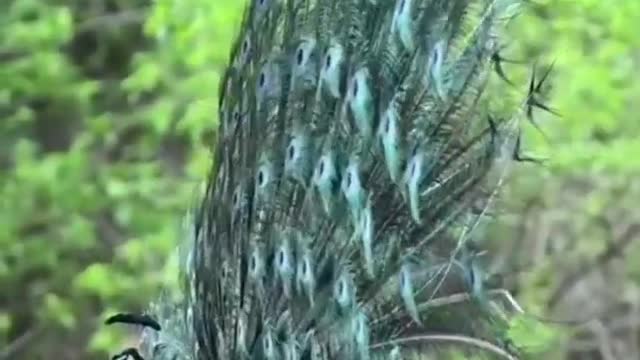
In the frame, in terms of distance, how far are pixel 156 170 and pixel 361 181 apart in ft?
7.76

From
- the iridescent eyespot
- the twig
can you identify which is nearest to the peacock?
the iridescent eyespot

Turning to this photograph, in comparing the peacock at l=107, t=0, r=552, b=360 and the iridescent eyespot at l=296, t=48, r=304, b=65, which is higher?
the iridescent eyespot at l=296, t=48, r=304, b=65

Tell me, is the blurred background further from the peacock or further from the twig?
the peacock

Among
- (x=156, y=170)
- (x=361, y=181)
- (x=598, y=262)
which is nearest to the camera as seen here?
(x=361, y=181)

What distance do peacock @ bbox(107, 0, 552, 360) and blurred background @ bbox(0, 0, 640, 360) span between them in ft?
3.90

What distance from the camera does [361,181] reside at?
2.94 m

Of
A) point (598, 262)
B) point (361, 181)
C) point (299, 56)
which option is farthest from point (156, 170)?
point (361, 181)

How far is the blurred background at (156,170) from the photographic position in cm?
454

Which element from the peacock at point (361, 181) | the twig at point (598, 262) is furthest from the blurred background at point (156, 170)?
the peacock at point (361, 181)

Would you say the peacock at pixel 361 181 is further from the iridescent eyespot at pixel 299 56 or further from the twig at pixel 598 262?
the twig at pixel 598 262

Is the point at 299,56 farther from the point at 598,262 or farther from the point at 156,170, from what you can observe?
the point at 598,262

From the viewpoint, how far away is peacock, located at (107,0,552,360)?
9.59ft

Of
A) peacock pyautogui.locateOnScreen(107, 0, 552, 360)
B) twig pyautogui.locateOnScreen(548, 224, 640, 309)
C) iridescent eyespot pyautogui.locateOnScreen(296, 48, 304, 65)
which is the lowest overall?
twig pyautogui.locateOnScreen(548, 224, 640, 309)

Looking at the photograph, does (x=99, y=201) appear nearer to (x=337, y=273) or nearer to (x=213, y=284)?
(x=213, y=284)
